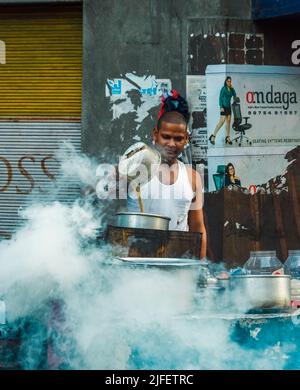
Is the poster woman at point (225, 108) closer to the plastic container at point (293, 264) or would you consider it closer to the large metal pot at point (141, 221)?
the plastic container at point (293, 264)

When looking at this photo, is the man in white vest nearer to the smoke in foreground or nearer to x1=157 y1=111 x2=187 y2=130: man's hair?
x1=157 y1=111 x2=187 y2=130: man's hair

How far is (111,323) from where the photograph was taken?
607 centimetres

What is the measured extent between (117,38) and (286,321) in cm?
332

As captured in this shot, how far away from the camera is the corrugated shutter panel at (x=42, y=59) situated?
8.48 meters

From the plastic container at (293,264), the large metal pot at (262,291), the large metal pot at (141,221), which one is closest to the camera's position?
the large metal pot at (262,291)

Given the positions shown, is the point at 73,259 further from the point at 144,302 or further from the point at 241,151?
the point at 241,151

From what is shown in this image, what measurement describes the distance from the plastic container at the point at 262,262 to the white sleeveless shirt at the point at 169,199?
0.67 metres

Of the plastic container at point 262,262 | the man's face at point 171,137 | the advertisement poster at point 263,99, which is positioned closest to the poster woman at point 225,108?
the advertisement poster at point 263,99

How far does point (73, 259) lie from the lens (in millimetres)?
6398

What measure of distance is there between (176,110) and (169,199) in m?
0.83

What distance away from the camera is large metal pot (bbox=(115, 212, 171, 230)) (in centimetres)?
686

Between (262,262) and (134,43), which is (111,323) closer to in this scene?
(262,262)

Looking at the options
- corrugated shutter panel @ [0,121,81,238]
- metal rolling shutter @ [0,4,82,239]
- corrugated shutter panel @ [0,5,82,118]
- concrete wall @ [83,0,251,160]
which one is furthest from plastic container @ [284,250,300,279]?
corrugated shutter panel @ [0,5,82,118]
